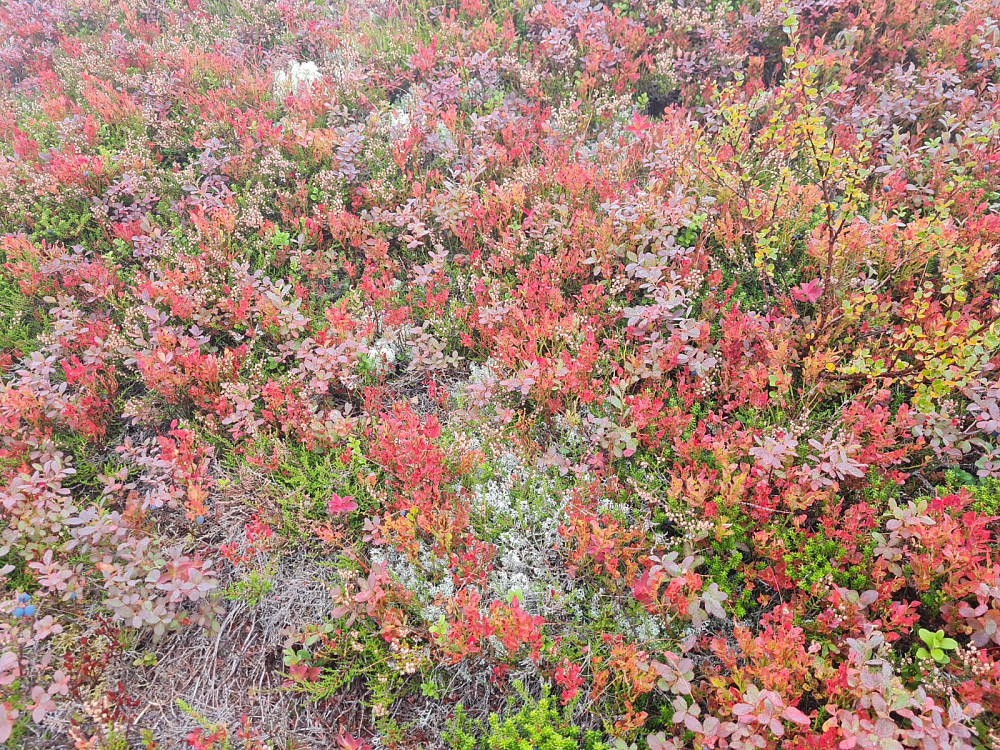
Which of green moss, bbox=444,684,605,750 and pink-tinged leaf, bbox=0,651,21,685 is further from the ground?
pink-tinged leaf, bbox=0,651,21,685

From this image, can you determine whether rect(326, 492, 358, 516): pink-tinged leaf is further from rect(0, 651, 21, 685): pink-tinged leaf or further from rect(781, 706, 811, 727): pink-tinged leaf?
rect(781, 706, 811, 727): pink-tinged leaf

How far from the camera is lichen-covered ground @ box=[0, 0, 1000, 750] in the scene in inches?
114

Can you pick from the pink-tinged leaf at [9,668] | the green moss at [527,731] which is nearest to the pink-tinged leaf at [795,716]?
the green moss at [527,731]

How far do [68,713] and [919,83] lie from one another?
8.77 m

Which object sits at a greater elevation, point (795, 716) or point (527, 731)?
point (795, 716)

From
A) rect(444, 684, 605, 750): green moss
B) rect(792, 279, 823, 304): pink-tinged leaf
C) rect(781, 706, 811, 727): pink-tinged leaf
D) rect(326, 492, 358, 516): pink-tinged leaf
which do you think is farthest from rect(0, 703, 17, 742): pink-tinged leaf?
rect(792, 279, 823, 304): pink-tinged leaf

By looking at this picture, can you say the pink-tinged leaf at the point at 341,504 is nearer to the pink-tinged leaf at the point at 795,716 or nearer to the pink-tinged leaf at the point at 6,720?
the pink-tinged leaf at the point at 6,720

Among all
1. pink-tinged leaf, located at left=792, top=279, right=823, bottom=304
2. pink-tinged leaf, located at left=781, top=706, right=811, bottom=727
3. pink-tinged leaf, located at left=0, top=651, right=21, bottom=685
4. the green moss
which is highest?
pink-tinged leaf, located at left=792, top=279, right=823, bottom=304

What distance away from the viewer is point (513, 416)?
4035mm

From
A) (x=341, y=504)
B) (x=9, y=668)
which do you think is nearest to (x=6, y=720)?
(x=9, y=668)

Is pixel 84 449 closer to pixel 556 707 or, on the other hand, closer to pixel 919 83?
pixel 556 707

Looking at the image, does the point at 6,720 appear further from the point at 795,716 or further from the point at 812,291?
the point at 812,291

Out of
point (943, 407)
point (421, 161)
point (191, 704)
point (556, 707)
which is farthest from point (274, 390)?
point (943, 407)

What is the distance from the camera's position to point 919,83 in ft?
19.2
